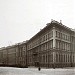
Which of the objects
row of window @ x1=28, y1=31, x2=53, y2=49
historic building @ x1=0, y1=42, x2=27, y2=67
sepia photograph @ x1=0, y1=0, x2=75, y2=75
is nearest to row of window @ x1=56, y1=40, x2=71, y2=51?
sepia photograph @ x1=0, y1=0, x2=75, y2=75

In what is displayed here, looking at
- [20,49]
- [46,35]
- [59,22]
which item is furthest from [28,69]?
[59,22]

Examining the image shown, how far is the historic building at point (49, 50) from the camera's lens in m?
8.29

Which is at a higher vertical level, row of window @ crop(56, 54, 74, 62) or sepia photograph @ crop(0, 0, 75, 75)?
sepia photograph @ crop(0, 0, 75, 75)

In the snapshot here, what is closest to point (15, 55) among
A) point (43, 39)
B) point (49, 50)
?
point (43, 39)

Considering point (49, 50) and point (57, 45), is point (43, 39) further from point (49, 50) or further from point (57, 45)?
point (57, 45)

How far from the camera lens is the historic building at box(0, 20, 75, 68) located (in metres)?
8.29

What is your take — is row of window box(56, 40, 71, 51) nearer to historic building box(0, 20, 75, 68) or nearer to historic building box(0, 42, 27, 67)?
historic building box(0, 20, 75, 68)

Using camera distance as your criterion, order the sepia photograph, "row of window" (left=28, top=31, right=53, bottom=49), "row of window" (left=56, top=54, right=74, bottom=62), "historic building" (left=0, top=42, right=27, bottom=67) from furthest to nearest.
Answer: "historic building" (left=0, top=42, right=27, bottom=67)
"row of window" (left=28, top=31, right=53, bottom=49)
"row of window" (left=56, top=54, right=74, bottom=62)
the sepia photograph

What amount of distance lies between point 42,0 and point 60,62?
292 cm

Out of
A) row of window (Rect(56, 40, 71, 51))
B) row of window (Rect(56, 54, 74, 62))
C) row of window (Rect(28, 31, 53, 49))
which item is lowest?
row of window (Rect(56, 54, 74, 62))

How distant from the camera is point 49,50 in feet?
29.2

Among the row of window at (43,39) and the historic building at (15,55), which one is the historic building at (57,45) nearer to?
the row of window at (43,39)

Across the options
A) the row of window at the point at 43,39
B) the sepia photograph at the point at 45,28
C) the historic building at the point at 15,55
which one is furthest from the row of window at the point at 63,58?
the historic building at the point at 15,55

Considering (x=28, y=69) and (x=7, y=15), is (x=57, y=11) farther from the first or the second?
(x=28, y=69)
